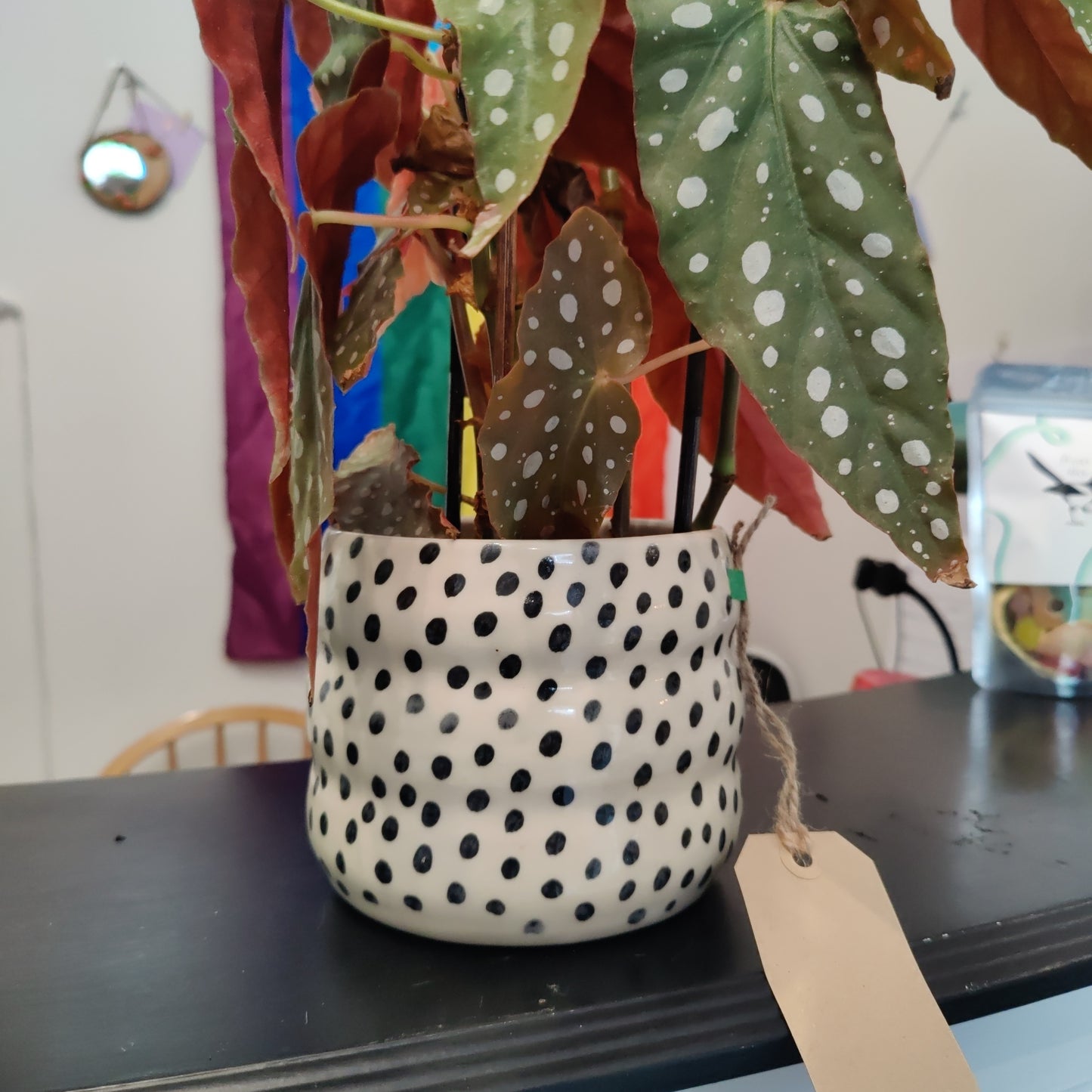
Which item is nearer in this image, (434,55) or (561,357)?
(561,357)

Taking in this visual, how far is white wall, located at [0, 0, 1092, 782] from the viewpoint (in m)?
1.39

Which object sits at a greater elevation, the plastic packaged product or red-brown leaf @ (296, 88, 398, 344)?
red-brown leaf @ (296, 88, 398, 344)

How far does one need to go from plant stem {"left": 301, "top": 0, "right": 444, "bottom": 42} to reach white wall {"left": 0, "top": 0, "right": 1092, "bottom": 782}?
1.17 meters

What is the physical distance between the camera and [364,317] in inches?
12.4

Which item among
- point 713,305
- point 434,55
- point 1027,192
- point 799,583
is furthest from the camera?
point 799,583

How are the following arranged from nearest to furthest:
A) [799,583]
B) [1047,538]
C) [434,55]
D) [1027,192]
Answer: [434,55], [1047,538], [1027,192], [799,583]

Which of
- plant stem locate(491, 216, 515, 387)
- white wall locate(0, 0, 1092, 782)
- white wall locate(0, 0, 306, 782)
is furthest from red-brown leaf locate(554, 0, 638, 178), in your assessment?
white wall locate(0, 0, 306, 782)

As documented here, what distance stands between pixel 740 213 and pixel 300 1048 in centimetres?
31

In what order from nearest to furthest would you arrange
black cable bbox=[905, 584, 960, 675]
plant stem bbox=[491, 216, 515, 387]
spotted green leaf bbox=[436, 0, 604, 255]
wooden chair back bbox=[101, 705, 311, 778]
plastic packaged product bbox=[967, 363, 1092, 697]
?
spotted green leaf bbox=[436, 0, 604, 255], plant stem bbox=[491, 216, 515, 387], plastic packaged product bbox=[967, 363, 1092, 697], black cable bbox=[905, 584, 960, 675], wooden chair back bbox=[101, 705, 311, 778]

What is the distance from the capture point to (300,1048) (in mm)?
270

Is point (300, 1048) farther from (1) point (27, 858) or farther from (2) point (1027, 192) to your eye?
(2) point (1027, 192)

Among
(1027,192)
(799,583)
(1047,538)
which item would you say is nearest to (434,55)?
(1047,538)

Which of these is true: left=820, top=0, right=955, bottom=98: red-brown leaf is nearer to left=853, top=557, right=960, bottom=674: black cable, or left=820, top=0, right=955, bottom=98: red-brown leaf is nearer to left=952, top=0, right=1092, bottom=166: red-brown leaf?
left=952, top=0, right=1092, bottom=166: red-brown leaf

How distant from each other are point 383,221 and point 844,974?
0.33 metres
